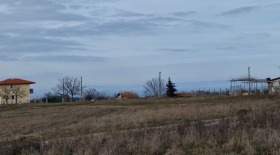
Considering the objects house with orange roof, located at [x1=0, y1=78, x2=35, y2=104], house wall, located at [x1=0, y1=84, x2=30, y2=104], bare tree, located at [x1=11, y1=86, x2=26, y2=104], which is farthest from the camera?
house wall, located at [x1=0, y1=84, x2=30, y2=104]

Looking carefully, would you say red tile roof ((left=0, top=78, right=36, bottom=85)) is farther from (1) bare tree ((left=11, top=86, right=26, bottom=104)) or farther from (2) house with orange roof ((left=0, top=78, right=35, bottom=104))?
(1) bare tree ((left=11, top=86, right=26, bottom=104))

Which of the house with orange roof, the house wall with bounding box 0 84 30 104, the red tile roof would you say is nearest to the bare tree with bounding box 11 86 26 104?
the house with orange roof

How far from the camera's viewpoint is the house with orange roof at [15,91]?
124m

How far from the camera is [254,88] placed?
77000 millimetres

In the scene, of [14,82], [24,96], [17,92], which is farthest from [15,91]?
[14,82]

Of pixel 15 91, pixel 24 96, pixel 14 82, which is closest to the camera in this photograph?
pixel 15 91

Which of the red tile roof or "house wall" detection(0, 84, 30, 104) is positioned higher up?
the red tile roof

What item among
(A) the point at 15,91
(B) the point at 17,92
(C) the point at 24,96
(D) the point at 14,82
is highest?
(D) the point at 14,82

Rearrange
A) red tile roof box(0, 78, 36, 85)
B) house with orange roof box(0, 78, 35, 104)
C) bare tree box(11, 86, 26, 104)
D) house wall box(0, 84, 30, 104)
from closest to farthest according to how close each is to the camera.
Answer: house with orange roof box(0, 78, 35, 104) < bare tree box(11, 86, 26, 104) < house wall box(0, 84, 30, 104) < red tile roof box(0, 78, 36, 85)

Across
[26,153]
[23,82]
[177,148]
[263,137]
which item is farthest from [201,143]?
[23,82]

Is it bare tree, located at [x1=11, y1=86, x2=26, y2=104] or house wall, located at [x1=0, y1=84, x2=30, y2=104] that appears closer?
bare tree, located at [x1=11, y1=86, x2=26, y2=104]

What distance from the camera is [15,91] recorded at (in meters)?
126

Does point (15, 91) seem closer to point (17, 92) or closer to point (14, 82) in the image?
point (17, 92)

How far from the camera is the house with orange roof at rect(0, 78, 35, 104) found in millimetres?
123625
